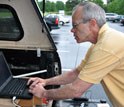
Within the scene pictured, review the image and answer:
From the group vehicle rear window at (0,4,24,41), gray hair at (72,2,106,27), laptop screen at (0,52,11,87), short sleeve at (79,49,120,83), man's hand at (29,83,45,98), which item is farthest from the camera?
vehicle rear window at (0,4,24,41)

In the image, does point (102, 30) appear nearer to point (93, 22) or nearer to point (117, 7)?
point (93, 22)

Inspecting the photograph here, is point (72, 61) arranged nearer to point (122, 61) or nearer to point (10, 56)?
point (10, 56)

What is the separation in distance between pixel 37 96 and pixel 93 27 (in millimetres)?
802

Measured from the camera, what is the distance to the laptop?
6.41ft

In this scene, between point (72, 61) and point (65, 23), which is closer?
point (72, 61)

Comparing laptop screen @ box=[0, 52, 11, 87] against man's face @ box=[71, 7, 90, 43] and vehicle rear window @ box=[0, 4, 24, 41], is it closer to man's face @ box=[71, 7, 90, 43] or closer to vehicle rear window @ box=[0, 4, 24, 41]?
vehicle rear window @ box=[0, 4, 24, 41]

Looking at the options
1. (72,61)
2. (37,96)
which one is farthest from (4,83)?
(72,61)

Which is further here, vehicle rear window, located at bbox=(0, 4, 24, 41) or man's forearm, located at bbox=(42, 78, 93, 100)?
vehicle rear window, located at bbox=(0, 4, 24, 41)

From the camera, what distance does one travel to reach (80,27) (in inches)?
69.6

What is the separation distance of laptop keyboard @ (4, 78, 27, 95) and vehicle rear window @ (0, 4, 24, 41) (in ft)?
2.81

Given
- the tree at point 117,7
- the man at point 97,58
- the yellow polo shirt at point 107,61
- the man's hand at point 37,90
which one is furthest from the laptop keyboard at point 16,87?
the tree at point 117,7

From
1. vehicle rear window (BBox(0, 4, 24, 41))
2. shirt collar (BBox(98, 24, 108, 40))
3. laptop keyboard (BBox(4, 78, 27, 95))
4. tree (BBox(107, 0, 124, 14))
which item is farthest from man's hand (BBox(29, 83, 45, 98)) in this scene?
tree (BBox(107, 0, 124, 14))

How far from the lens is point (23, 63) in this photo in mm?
3045

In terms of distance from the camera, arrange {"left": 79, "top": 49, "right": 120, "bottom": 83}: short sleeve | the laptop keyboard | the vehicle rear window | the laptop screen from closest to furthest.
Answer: {"left": 79, "top": 49, "right": 120, "bottom": 83}: short sleeve
the laptop keyboard
the laptop screen
the vehicle rear window
